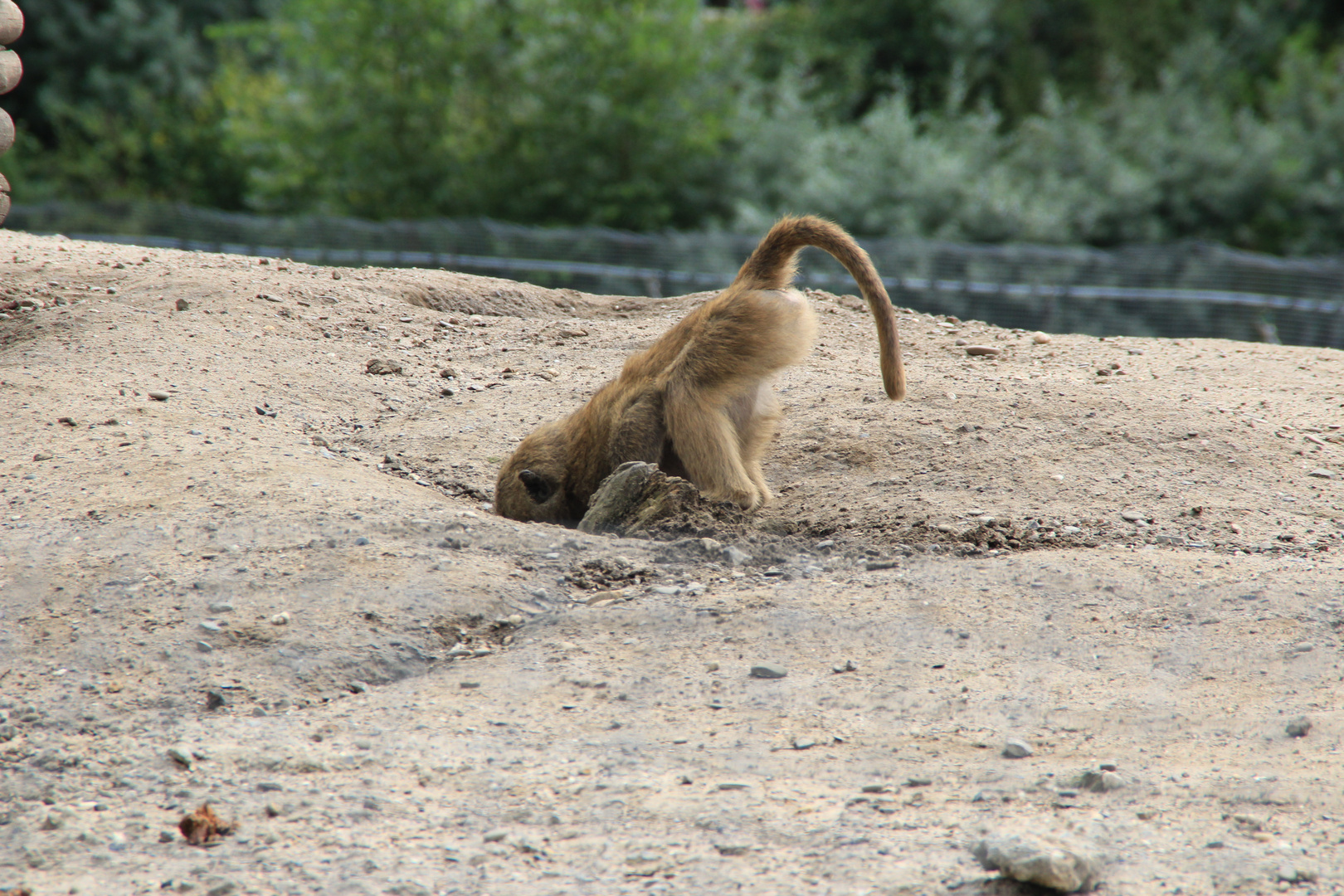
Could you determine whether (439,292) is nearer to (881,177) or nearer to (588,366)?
(588,366)

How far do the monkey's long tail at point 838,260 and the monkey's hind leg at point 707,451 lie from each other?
711 millimetres

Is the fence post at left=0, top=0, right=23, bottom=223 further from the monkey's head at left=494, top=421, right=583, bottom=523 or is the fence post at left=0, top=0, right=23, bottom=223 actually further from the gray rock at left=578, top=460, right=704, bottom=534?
the gray rock at left=578, top=460, right=704, bottom=534

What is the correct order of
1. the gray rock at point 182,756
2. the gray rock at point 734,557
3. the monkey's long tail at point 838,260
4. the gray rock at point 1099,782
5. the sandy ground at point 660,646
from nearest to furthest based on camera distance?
the sandy ground at point 660,646, the gray rock at point 1099,782, the gray rock at point 182,756, the gray rock at point 734,557, the monkey's long tail at point 838,260

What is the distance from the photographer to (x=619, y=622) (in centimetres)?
396

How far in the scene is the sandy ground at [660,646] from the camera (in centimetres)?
278

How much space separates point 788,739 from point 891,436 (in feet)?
8.74

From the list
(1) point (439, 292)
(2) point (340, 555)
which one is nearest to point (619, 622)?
(2) point (340, 555)

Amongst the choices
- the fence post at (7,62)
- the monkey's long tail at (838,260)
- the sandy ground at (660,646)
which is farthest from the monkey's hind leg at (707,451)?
the fence post at (7,62)

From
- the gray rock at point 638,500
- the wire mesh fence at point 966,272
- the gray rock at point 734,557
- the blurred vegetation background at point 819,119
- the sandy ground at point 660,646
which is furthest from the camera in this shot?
the blurred vegetation background at point 819,119

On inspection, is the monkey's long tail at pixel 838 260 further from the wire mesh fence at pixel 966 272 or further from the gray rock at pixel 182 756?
the wire mesh fence at pixel 966 272

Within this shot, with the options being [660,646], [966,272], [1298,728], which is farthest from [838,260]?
[966,272]

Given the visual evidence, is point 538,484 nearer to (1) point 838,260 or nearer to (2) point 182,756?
(1) point 838,260

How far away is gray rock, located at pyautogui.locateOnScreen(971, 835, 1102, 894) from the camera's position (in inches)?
98.3

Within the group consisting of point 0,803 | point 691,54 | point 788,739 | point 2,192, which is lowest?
point 0,803
